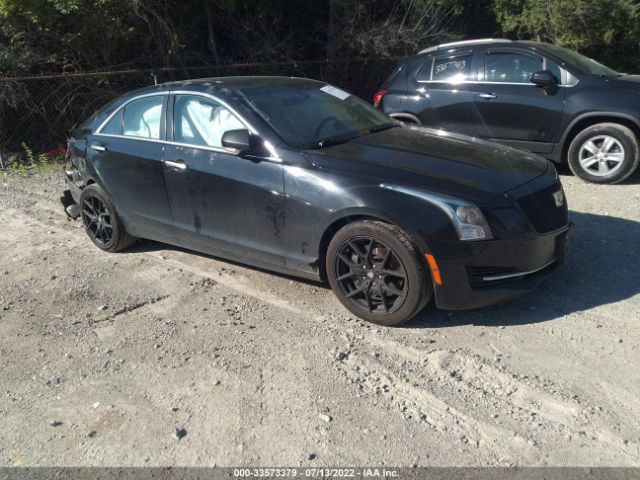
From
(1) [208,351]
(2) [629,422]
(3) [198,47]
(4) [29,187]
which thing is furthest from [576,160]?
(3) [198,47]

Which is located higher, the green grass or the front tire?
the front tire

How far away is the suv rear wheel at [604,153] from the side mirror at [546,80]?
2.20ft

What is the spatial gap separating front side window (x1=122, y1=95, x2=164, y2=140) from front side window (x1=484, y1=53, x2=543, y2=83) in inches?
182

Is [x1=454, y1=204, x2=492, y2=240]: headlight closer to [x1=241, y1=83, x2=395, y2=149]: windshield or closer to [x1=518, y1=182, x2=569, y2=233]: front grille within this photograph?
[x1=518, y1=182, x2=569, y2=233]: front grille

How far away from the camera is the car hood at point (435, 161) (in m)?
4.07

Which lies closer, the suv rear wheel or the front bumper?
the front bumper

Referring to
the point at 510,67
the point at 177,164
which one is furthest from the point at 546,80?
the point at 177,164

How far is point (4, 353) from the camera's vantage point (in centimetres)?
422

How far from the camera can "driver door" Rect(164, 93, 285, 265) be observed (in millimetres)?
4527

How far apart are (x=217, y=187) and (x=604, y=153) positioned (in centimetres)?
496

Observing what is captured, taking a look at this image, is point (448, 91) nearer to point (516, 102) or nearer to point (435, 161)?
point (516, 102)

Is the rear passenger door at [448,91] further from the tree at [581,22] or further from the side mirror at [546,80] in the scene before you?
the tree at [581,22]

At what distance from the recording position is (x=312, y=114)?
4.96 m

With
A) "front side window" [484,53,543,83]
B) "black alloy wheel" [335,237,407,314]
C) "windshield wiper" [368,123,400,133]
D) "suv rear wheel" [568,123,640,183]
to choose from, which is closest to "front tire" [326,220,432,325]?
"black alloy wheel" [335,237,407,314]
